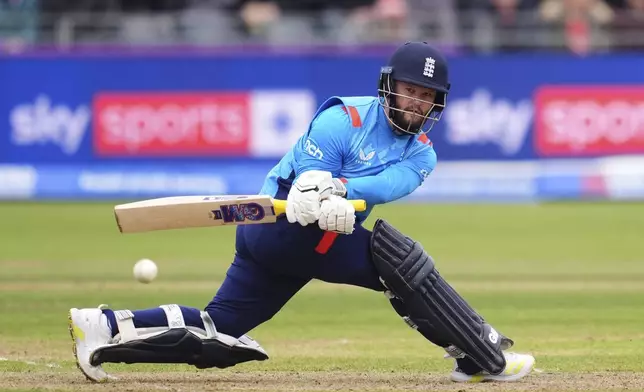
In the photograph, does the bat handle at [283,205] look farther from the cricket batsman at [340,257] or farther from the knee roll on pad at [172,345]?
the knee roll on pad at [172,345]

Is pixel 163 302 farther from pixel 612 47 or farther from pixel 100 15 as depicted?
pixel 612 47

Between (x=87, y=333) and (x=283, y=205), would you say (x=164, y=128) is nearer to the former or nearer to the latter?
(x=87, y=333)

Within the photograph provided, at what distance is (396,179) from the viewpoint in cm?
659

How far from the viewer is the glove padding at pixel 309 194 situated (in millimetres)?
6285

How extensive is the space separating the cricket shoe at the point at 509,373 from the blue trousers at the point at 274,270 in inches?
28.8

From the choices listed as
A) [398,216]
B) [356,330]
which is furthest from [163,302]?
[398,216]

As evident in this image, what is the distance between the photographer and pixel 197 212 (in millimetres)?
6641

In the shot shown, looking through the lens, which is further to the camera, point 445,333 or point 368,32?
point 368,32

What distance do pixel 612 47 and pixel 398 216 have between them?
18.0 feet

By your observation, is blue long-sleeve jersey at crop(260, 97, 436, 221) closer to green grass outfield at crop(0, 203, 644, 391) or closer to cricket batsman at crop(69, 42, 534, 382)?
cricket batsman at crop(69, 42, 534, 382)

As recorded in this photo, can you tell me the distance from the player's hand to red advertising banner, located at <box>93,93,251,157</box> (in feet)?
49.2

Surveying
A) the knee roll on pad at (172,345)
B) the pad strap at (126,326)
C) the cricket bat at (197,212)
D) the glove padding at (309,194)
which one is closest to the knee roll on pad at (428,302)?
the cricket bat at (197,212)

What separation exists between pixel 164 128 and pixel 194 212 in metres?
14.8

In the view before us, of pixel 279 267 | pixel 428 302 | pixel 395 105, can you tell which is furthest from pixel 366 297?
pixel 395 105
